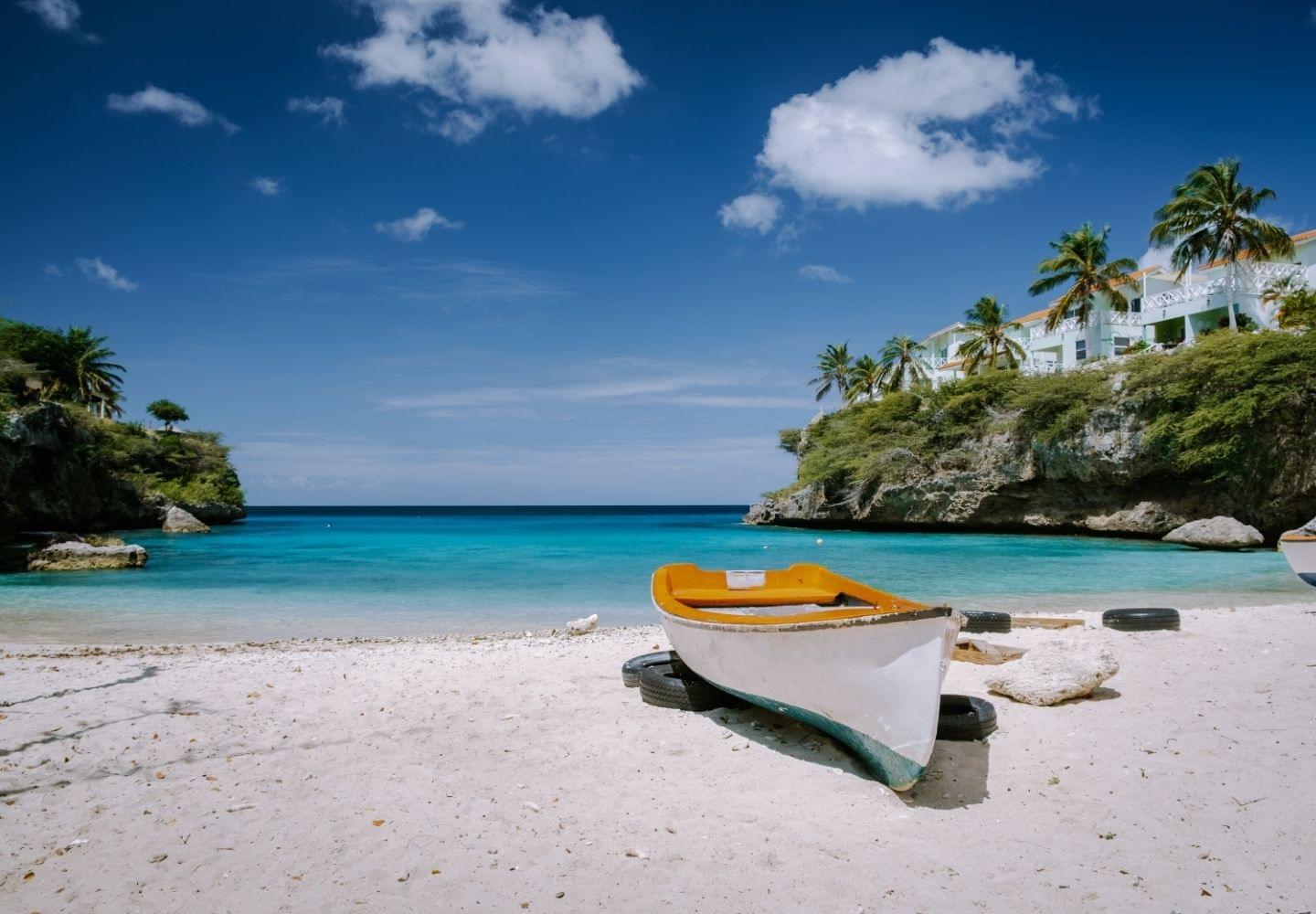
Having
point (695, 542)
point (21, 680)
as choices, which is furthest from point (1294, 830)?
point (695, 542)

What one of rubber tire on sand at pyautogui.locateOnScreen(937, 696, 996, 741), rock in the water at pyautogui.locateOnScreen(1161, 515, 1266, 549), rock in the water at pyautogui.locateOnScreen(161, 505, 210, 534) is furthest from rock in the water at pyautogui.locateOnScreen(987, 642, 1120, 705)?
rock in the water at pyautogui.locateOnScreen(161, 505, 210, 534)

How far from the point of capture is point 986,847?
395cm

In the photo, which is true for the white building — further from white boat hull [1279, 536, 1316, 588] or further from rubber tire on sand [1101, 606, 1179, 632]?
rubber tire on sand [1101, 606, 1179, 632]

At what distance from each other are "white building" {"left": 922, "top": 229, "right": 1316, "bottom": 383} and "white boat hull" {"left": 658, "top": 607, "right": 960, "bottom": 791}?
35.5 meters

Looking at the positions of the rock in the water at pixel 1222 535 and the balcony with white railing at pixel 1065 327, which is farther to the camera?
the balcony with white railing at pixel 1065 327

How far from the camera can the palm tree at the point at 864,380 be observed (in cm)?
5701

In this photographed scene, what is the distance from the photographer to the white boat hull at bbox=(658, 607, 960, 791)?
4258 mm

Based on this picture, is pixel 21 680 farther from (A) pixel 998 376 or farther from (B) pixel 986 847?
(A) pixel 998 376

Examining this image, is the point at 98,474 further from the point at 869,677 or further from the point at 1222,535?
the point at 1222,535

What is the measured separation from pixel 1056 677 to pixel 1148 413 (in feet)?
99.1

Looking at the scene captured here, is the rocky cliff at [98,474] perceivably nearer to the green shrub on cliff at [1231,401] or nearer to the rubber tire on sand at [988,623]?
the rubber tire on sand at [988,623]

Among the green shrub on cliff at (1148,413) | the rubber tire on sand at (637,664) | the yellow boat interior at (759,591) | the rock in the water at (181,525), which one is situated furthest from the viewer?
the rock in the water at (181,525)

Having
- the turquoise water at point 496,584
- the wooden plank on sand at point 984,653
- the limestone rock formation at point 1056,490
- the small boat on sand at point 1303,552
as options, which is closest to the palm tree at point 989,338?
the limestone rock formation at point 1056,490

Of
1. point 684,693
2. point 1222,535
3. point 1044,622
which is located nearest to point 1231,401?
point 1222,535
